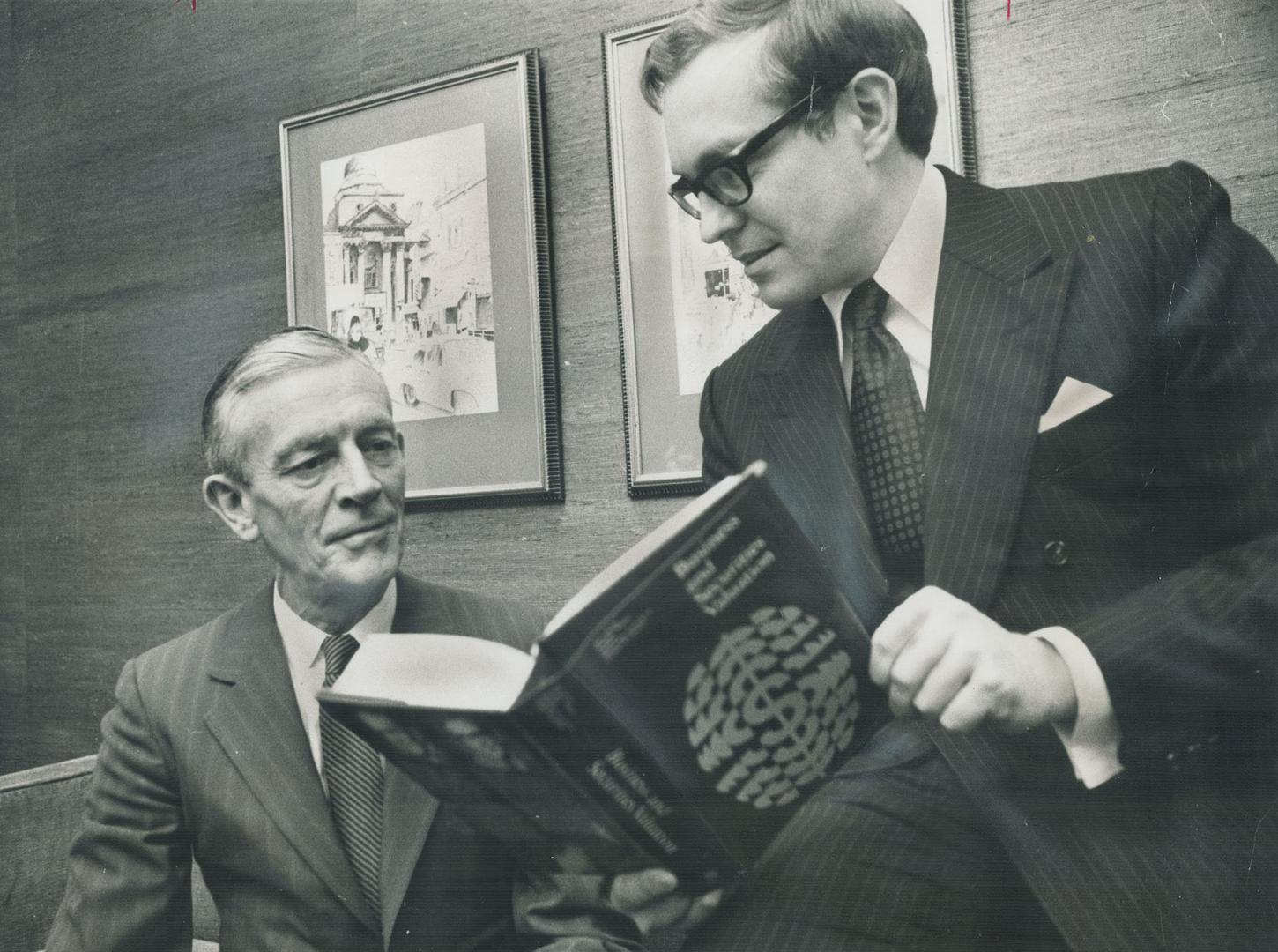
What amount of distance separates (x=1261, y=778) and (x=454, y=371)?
130 cm

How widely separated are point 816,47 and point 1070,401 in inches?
17.1

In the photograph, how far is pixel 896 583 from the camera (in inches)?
43.9

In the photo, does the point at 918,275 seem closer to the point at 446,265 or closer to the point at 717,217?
the point at 717,217

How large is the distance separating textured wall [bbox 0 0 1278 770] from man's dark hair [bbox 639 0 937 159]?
0.60 meters

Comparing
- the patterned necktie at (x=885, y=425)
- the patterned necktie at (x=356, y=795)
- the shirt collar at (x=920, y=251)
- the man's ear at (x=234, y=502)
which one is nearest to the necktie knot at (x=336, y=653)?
the patterned necktie at (x=356, y=795)

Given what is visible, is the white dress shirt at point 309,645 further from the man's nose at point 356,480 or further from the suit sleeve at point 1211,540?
the suit sleeve at point 1211,540

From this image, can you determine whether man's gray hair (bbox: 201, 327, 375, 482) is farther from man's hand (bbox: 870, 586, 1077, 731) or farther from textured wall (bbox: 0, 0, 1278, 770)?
man's hand (bbox: 870, 586, 1077, 731)

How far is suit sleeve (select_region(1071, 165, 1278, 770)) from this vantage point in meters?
0.95

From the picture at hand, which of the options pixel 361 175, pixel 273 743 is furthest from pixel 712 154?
pixel 361 175

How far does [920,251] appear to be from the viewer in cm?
114

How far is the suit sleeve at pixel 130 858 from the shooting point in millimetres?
1327

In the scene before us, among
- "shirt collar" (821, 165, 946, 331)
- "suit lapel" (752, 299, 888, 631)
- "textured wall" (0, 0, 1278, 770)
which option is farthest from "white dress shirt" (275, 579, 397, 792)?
"shirt collar" (821, 165, 946, 331)

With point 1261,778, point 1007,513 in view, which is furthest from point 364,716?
point 1261,778

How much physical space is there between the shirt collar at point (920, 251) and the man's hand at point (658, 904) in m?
0.63
